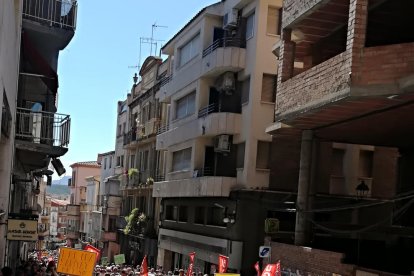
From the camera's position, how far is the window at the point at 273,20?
24891 mm

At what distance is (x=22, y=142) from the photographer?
664 inches

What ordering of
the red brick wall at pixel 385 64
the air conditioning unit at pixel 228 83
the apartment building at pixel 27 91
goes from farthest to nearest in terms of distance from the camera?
1. the air conditioning unit at pixel 228 83
2. the apartment building at pixel 27 91
3. the red brick wall at pixel 385 64

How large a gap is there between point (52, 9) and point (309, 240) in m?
9.34

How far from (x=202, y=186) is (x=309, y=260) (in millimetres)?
11990

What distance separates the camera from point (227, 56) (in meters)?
25.9

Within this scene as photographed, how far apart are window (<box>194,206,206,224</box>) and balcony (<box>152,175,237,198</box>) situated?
110cm

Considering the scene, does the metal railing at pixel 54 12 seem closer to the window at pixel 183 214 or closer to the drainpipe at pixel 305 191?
the drainpipe at pixel 305 191

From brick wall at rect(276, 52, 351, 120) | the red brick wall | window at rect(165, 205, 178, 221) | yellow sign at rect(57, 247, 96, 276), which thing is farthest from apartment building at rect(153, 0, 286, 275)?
the red brick wall

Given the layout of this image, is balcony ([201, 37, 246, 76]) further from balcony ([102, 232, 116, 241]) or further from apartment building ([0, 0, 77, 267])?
balcony ([102, 232, 116, 241])

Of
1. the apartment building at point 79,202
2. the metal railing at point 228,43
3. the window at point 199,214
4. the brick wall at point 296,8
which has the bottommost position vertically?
the apartment building at point 79,202

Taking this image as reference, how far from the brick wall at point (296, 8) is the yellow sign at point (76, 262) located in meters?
7.04

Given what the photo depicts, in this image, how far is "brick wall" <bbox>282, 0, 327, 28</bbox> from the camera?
14.2 metres

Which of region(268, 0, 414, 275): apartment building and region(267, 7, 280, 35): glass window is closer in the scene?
region(268, 0, 414, 275): apartment building

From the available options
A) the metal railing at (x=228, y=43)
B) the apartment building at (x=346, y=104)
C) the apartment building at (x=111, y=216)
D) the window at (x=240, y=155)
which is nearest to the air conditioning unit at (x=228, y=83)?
the metal railing at (x=228, y=43)
